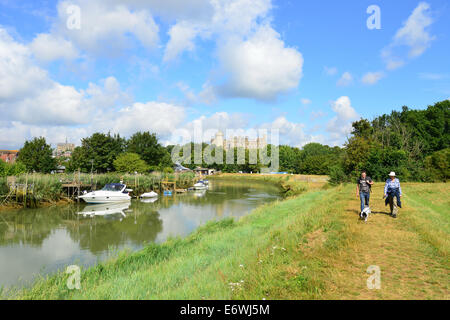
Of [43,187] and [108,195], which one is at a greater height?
[43,187]

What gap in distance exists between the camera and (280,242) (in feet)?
29.9

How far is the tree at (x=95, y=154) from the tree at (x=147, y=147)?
232 inches

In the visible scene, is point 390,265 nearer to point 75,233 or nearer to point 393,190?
point 393,190

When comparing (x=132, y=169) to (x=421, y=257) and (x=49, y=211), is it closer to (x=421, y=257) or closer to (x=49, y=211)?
(x=49, y=211)

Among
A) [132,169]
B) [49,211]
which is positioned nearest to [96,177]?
[49,211]

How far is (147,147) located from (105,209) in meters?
33.8

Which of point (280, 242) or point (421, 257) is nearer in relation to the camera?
point (421, 257)

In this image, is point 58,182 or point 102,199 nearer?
point 58,182

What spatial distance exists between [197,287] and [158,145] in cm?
5826

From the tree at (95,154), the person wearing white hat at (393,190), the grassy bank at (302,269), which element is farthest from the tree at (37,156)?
the person wearing white hat at (393,190)

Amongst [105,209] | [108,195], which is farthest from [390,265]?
[108,195]

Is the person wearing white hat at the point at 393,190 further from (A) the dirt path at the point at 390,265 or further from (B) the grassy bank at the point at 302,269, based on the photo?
(A) the dirt path at the point at 390,265

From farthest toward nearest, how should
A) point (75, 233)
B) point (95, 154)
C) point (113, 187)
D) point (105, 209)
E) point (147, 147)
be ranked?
point (147, 147) → point (95, 154) → point (113, 187) → point (105, 209) → point (75, 233)

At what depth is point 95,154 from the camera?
48750 mm
